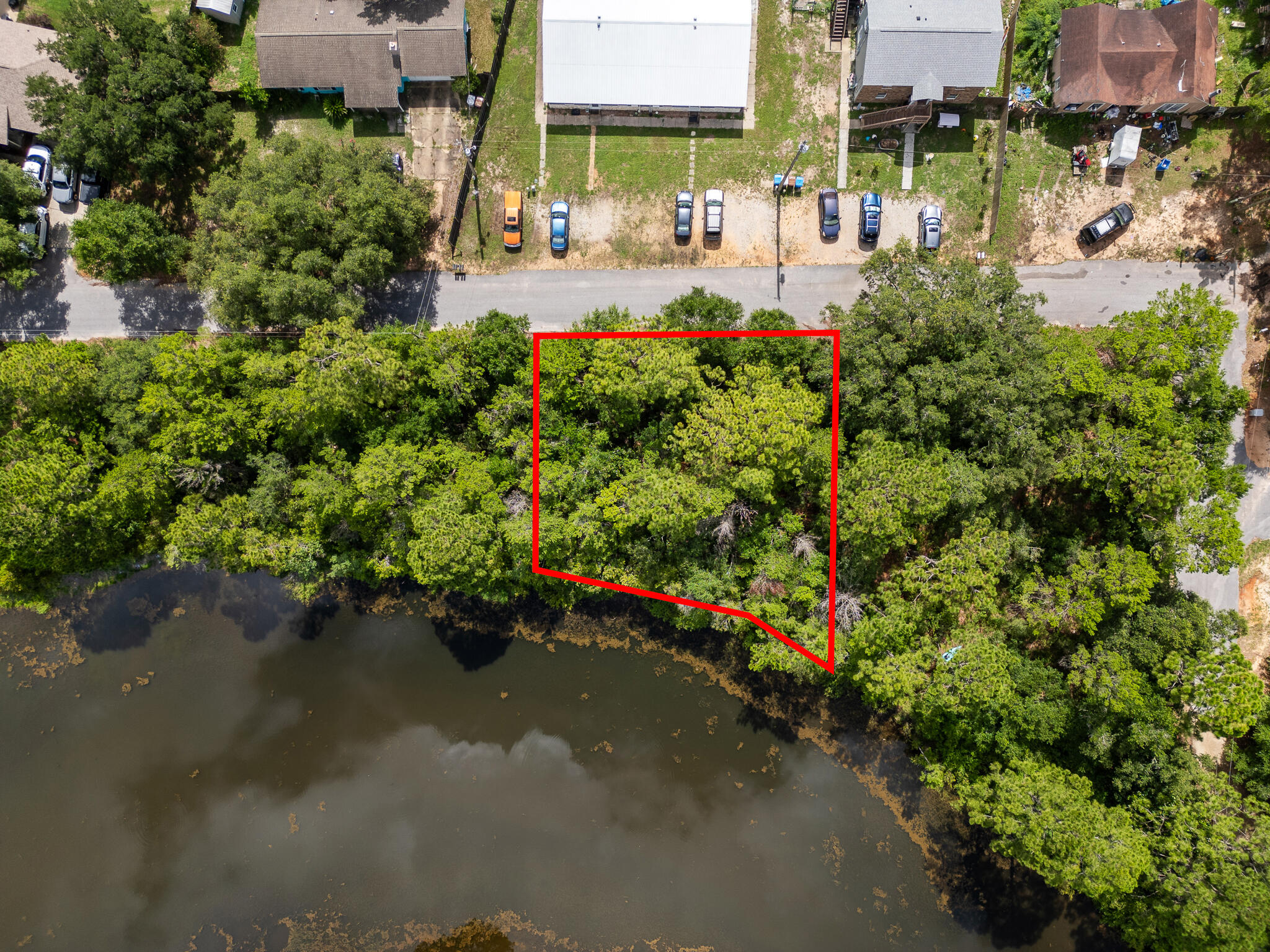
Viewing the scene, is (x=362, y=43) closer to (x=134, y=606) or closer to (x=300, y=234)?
(x=300, y=234)

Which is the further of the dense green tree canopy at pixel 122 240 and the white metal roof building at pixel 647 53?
the white metal roof building at pixel 647 53

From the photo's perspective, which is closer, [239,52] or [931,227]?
[931,227]

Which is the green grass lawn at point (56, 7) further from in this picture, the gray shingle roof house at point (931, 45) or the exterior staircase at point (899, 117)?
the exterior staircase at point (899, 117)

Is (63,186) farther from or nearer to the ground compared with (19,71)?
nearer to the ground

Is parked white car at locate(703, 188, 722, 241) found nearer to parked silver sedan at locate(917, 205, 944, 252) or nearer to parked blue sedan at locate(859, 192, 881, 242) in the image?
parked blue sedan at locate(859, 192, 881, 242)

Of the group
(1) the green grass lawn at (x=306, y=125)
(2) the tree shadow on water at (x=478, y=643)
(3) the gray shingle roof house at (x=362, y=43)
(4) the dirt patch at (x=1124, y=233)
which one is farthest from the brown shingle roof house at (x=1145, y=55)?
(2) the tree shadow on water at (x=478, y=643)

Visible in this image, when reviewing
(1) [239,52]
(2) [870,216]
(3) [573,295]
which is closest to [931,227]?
(2) [870,216]
